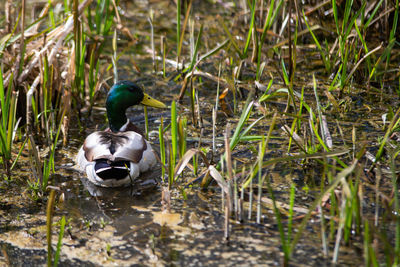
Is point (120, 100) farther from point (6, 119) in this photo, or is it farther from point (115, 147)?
point (6, 119)

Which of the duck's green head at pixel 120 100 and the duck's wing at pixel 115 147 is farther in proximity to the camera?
the duck's green head at pixel 120 100

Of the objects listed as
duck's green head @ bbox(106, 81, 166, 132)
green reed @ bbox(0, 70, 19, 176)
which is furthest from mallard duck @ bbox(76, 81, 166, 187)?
green reed @ bbox(0, 70, 19, 176)

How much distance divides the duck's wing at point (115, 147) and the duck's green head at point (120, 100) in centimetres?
38

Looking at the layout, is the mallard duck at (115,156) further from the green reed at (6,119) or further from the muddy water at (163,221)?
the green reed at (6,119)

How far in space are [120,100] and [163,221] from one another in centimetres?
144

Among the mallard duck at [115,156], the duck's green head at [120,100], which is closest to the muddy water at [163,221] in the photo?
the mallard duck at [115,156]

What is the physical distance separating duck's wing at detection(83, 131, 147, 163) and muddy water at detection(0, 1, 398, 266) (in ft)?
0.78

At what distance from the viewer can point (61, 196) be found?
361 centimetres

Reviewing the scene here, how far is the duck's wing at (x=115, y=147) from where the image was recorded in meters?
3.79

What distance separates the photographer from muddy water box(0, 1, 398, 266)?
294 centimetres

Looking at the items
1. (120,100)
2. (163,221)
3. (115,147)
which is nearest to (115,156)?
(115,147)

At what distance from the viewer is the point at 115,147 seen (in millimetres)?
3850

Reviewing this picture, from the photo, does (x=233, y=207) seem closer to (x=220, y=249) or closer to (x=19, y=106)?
(x=220, y=249)

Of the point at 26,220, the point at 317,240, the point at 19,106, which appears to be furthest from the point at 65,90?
the point at 317,240
